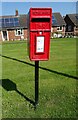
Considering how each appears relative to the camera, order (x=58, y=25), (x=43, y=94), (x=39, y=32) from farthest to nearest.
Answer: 1. (x=58, y=25)
2. (x=43, y=94)
3. (x=39, y=32)

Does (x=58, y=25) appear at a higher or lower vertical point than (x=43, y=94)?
higher

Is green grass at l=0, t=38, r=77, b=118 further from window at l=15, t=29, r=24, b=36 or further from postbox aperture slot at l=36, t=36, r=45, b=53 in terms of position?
window at l=15, t=29, r=24, b=36

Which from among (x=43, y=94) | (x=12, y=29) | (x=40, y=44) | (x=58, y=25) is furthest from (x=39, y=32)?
(x=58, y=25)

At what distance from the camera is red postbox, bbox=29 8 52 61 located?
535 cm

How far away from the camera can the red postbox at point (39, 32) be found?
211 inches

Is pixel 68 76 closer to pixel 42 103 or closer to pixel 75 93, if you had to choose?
pixel 75 93

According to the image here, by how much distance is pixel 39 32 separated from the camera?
552 centimetres

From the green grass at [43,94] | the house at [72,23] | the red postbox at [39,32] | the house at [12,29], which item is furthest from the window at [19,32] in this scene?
the red postbox at [39,32]

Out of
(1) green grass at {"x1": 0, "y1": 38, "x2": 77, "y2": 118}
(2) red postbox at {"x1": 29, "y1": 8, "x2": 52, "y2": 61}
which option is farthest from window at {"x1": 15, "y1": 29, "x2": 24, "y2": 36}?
(2) red postbox at {"x1": 29, "y1": 8, "x2": 52, "y2": 61}

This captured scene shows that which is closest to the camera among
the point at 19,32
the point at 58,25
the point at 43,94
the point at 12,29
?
the point at 43,94

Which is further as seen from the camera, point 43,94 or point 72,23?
point 72,23

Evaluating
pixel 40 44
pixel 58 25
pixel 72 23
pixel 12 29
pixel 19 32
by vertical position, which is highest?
pixel 72 23

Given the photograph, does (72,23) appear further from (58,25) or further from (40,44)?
(40,44)

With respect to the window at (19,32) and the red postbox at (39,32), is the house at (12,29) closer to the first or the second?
the window at (19,32)
